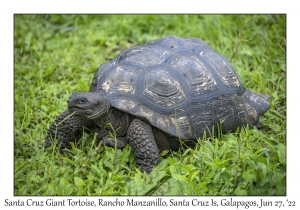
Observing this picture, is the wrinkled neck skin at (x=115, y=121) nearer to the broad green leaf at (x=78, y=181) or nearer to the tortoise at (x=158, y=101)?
the tortoise at (x=158, y=101)

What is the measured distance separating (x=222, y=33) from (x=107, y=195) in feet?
15.8

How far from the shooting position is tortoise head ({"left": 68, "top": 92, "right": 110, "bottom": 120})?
179 inches

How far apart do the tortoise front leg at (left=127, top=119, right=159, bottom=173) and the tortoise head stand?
0.38 meters

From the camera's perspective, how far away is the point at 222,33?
7.97 m

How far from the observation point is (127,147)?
4824 mm

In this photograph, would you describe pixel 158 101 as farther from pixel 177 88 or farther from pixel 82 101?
pixel 82 101

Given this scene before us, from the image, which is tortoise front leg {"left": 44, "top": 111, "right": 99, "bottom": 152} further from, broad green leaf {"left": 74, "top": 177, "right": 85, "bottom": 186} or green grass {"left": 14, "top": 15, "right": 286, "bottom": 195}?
broad green leaf {"left": 74, "top": 177, "right": 85, "bottom": 186}

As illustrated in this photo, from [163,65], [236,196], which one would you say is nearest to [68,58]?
[163,65]

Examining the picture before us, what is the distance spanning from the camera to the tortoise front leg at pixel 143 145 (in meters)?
4.57

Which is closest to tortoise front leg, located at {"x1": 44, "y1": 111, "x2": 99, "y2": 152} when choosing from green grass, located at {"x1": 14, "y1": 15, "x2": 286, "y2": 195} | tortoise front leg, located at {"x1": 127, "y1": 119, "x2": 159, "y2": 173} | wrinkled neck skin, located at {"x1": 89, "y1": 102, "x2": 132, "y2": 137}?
green grass, located at {"x1": 14, "y1": 15, "x2": 286, "y2": 195}

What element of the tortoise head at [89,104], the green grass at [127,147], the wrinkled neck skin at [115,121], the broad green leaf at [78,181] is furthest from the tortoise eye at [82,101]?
the broad green leaf at [78,181]
